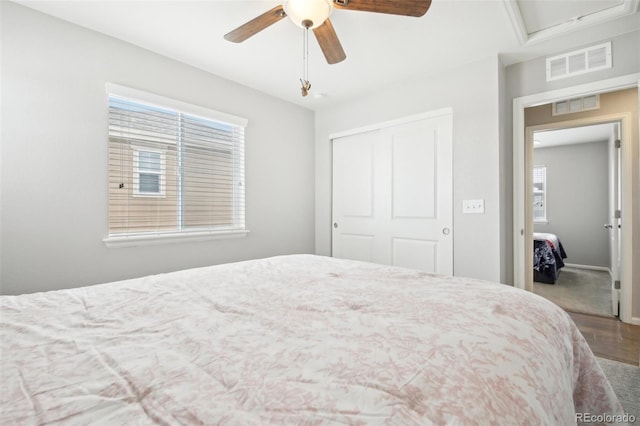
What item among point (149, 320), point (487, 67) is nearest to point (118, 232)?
point (149, 320)

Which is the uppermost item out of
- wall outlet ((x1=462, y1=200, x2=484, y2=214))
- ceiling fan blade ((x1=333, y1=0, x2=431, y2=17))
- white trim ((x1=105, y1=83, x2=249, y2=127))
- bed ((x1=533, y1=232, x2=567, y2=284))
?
ceiling fan blade ((x1=333, y1=0, x2=431, y2=17))

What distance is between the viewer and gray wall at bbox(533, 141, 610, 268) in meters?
5.41

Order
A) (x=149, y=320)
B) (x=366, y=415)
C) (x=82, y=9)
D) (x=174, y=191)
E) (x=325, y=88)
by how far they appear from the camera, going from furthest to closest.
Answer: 1. (x=325, y=88)
2. (x=174, y=191)
3. (x=82, y=9)
4. (x=149, y=320)
5. (x=366, y=415)

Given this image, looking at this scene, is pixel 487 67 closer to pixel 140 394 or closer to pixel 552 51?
pixel 552 51

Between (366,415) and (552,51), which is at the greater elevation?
(552,51)

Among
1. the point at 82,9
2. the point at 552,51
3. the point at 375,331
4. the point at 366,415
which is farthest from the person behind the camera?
the point at 552,51

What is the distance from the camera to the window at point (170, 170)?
2.34 metres

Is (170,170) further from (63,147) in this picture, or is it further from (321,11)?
(321,11)

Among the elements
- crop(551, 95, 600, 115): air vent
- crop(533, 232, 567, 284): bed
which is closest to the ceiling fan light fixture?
crop(551, 95, 600, 115): air vent

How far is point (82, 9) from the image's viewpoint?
6.48 ft

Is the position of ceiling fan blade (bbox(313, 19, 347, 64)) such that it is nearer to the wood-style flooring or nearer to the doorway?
the wood-style flooring

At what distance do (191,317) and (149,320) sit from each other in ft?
0.44

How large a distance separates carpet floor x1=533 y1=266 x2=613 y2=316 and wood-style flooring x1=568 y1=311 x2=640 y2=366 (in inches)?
11.0

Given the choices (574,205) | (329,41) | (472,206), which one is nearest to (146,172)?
(329,41)
